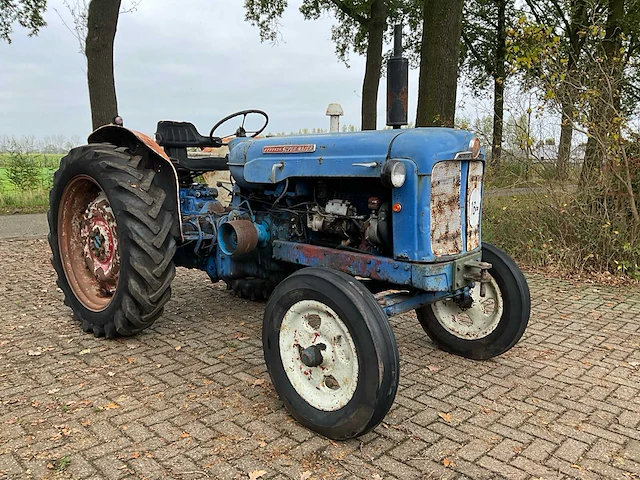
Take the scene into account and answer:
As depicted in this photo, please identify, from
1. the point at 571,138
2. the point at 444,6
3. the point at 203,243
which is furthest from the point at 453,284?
the point at 444,6

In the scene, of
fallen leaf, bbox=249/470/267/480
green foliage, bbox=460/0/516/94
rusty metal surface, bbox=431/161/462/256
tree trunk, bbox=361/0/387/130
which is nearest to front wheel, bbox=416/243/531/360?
rusty metal surface, bbox=431/161/462/256

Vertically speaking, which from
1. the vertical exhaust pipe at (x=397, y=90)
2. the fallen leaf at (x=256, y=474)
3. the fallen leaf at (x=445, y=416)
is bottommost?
the fallen leaf at (x=445, y=416)

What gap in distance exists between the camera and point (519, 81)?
6.23m

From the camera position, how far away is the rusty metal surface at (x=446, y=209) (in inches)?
110

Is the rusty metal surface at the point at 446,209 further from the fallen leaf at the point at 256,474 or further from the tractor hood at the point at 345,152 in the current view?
the fallen leaf at the point at 256,474

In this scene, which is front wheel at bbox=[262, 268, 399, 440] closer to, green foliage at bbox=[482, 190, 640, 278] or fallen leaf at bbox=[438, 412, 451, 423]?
fallen leaf at bbox=[438, 412, 451, 423]

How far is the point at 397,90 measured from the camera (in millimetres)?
3146

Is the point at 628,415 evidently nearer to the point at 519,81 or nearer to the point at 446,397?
the point at 446,397

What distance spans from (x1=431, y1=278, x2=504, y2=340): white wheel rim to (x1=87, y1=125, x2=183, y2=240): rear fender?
Answer: 1847 mm

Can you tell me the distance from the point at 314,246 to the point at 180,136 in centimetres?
195

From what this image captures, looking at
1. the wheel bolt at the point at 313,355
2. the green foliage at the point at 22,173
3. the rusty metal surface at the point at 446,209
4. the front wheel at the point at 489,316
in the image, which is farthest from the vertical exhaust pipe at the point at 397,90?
the green foliage at the point at 22,173

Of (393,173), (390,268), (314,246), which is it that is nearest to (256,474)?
(390,268)

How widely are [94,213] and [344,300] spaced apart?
2.40 meters

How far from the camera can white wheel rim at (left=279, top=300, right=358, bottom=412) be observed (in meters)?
2.50
